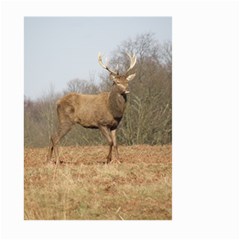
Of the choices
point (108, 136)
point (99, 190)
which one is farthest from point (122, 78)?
point (99, 190)

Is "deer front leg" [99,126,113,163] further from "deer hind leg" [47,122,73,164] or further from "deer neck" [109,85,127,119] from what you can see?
"deer hind leg" [47,122,73,164]

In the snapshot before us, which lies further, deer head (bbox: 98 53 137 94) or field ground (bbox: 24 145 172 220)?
deer head (bbox: 98 53 137 94)

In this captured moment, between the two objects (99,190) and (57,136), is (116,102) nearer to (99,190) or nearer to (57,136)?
(57,136)

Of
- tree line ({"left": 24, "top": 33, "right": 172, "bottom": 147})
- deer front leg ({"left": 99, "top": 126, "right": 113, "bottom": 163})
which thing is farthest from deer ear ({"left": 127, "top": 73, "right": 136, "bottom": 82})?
deer front leg ({"left": 99, "top": 126, "right": 113, "bottom": 163})

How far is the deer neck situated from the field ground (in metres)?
0.92

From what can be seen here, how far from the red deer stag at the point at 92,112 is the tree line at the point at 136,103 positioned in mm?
153

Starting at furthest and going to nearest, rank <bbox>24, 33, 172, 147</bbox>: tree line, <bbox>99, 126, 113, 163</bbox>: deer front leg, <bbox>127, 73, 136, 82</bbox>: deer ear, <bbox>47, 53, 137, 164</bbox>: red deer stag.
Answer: <bbox>47, 53, 137, 164</bbox>: red deer stag < <bbox>99, 126, 113, 163</bbox>: deer front leg < <bbox>127, 73, 136, 82</bbox>: deer ear < <bbox>24, 33, 172, 147</bbox>: tree line

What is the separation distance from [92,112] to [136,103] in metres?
Result: 1.23

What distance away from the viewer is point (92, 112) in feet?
36.6

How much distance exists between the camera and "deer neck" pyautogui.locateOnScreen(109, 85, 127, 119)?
35.7 feet

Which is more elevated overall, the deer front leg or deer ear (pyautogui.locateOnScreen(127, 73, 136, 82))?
deer ear (pyautogui.locateOnScreen(127, 73, 136, 82))

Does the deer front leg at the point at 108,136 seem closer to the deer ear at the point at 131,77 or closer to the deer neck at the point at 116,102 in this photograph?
the deer neck at the point at 116,102
